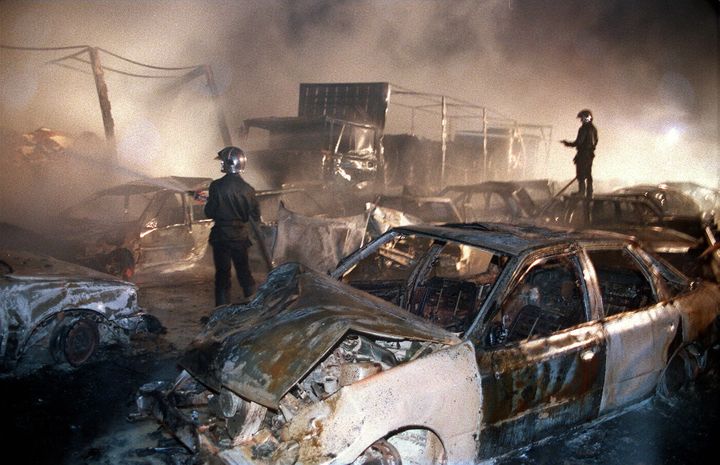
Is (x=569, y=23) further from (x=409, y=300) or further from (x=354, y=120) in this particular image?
(x=409, y=300)

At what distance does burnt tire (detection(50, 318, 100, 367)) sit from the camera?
450 centimetres

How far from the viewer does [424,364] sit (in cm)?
252

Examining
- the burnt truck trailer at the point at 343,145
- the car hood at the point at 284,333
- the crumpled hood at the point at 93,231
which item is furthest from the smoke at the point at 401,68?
the car hood at the point at 284,333

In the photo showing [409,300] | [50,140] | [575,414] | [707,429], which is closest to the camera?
[575,414]

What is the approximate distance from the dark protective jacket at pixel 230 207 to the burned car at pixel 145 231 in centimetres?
184

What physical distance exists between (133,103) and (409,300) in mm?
15575

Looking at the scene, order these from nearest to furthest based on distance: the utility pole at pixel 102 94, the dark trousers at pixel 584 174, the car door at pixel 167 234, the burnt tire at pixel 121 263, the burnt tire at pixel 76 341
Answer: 1. the burnt tire at pixel 76 341
2. the burnt tire at pixel 121 263
3. the car door at pixel 167 234
4. the dark trousers at pixel 584 174
5. the utility pole at pixel 102 94

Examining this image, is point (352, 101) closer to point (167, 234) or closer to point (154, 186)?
point (154, 186)

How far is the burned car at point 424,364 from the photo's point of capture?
2332 mm

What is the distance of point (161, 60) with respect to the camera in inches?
690

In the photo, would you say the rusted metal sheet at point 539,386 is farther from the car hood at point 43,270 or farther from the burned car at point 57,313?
the car hood at point 43,270

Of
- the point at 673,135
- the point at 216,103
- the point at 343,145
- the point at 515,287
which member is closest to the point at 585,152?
the point at 343,145

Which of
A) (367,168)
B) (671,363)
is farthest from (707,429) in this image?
(367,168)

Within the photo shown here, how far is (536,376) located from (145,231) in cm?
623
